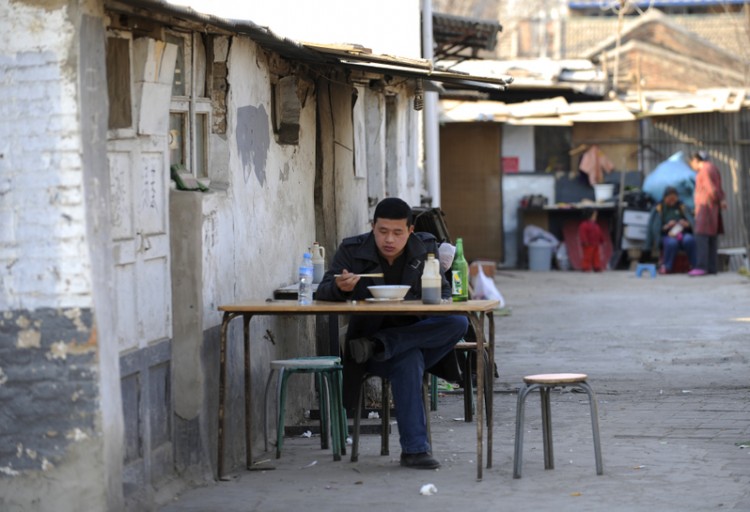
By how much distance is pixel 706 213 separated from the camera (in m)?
23.4

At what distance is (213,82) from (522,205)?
715 inches

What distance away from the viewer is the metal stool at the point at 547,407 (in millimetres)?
7531

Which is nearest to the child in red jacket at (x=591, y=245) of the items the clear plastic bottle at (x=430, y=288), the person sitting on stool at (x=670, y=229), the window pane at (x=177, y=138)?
the person sitting on stool at (x=670, y=229)

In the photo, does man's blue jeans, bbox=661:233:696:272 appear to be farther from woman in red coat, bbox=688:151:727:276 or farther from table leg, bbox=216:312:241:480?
table leg, bbox=216:312:241:480

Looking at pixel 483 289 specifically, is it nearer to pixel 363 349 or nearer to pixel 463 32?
pixel 463 32

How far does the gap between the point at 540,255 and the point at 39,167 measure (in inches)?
806

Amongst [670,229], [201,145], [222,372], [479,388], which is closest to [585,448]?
[479,388]

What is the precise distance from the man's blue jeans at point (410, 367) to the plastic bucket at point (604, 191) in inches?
707

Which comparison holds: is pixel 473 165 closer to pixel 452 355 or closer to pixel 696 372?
pixel 696 372

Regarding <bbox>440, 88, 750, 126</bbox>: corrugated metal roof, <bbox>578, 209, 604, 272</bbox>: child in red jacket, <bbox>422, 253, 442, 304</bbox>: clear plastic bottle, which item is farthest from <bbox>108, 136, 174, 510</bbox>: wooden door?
<bbox>578, 209, 604, 272</bbox>: child in red jacket

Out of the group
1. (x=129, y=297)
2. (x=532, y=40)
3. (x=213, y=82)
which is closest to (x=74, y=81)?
(x=129, y=297)

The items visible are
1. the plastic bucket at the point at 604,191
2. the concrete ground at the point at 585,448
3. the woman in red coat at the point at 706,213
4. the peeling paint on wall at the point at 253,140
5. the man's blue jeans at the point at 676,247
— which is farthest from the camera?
the plastic bucket at the point at 604,191

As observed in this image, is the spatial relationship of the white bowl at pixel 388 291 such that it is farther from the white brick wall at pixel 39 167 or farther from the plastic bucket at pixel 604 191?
the plastic bucket at pixel 604 191

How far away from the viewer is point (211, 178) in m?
8.29
